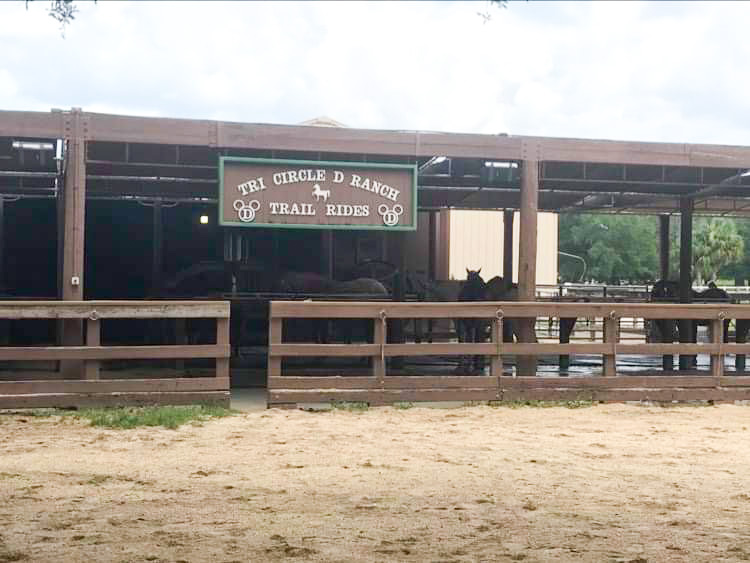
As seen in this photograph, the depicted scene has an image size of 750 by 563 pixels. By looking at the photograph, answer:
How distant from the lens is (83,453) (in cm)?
682

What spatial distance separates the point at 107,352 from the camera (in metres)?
8.80

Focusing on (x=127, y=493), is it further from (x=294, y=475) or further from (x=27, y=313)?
(x=27, y=313)

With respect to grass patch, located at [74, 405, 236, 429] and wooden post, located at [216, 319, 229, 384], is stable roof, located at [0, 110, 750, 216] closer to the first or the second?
wooden post, located at [216, 319, 229, 384]

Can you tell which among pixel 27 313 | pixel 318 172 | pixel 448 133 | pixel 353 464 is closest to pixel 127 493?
pixel 353 464

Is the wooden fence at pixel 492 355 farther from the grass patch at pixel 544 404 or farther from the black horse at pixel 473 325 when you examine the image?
the black horse at pixel 473 325

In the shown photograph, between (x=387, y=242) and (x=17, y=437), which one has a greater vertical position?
(x=387, y=242)

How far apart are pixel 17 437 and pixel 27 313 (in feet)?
5.38

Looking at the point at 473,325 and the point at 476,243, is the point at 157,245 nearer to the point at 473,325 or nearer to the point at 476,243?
the point at 473,325

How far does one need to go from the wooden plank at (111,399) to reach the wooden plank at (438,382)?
70.9 inches

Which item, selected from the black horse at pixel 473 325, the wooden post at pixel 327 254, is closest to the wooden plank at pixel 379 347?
the black horse at pixel 473 325

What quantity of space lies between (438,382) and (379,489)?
3.92 meters

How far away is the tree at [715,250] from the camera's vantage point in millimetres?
45688

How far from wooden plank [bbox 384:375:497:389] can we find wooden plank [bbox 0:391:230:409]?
5.91ft

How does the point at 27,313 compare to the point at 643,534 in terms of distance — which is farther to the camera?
the point at 27,313
